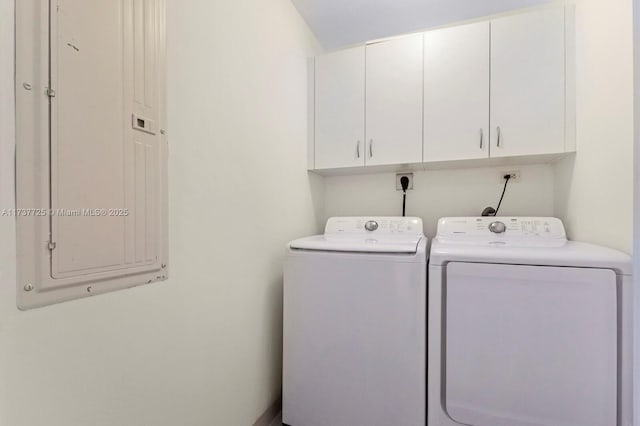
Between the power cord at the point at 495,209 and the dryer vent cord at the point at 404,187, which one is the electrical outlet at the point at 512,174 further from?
the dryer vent cord at the point at 404,187

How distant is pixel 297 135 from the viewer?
6.06 feet

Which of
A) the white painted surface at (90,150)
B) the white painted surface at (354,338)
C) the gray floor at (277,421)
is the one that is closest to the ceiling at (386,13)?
the white painted surface at (90,150)

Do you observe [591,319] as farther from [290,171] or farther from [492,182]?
[290,171]

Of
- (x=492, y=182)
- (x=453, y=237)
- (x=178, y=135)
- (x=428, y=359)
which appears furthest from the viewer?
(x=492, y=182)

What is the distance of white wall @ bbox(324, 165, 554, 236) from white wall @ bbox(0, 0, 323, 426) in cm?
53

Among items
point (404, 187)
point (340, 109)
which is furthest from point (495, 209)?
point (340, 109)

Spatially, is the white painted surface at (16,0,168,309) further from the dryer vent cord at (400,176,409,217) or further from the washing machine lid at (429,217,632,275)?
the dryer vent cord at (400,176,409,217)

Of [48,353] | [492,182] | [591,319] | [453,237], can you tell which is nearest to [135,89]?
[48,353]

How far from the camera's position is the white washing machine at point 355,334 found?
125cm

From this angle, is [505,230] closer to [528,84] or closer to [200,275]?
[528,84]

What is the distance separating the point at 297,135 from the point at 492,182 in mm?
1301

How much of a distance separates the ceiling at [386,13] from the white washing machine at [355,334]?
1.41 meters

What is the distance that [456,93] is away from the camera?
5.47 ft

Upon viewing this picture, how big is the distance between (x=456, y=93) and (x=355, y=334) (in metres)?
1.44
